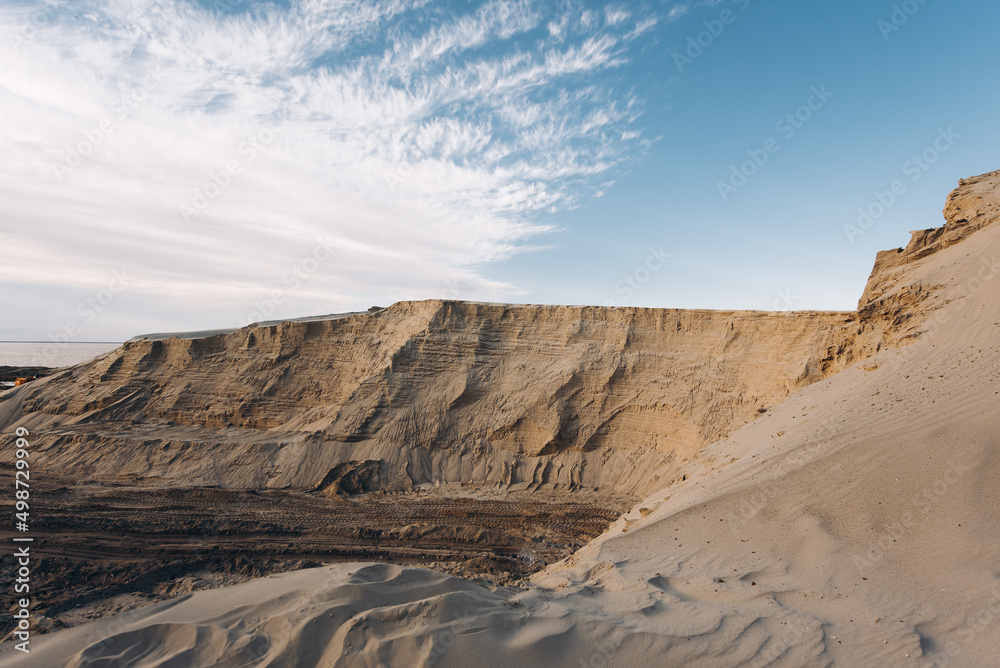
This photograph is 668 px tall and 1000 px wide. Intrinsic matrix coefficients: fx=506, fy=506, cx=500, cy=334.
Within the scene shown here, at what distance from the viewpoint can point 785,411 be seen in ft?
33.3

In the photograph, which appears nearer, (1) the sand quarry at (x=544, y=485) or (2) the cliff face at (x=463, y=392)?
(1) the sand quarry at (x=544, y=485)

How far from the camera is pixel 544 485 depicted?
45.4ft

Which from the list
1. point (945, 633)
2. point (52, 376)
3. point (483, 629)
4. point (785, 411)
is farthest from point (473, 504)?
point (52, 376)

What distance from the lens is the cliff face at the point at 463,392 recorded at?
1328 centimetres

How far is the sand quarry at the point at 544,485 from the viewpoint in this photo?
14.1ft

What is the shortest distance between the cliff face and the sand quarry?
Result: 74 mm

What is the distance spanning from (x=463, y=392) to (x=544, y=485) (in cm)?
358

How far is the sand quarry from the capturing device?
429cm

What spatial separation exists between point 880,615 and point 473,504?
29.4 feet

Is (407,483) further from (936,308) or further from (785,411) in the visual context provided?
(936,308)

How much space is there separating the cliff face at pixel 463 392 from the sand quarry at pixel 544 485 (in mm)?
74

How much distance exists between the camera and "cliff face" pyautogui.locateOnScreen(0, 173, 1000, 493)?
13281 millimetres

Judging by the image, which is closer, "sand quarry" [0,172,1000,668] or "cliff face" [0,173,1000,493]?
"sand quarry" [0,172,1000,668]

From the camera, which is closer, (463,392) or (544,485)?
(544,485)
